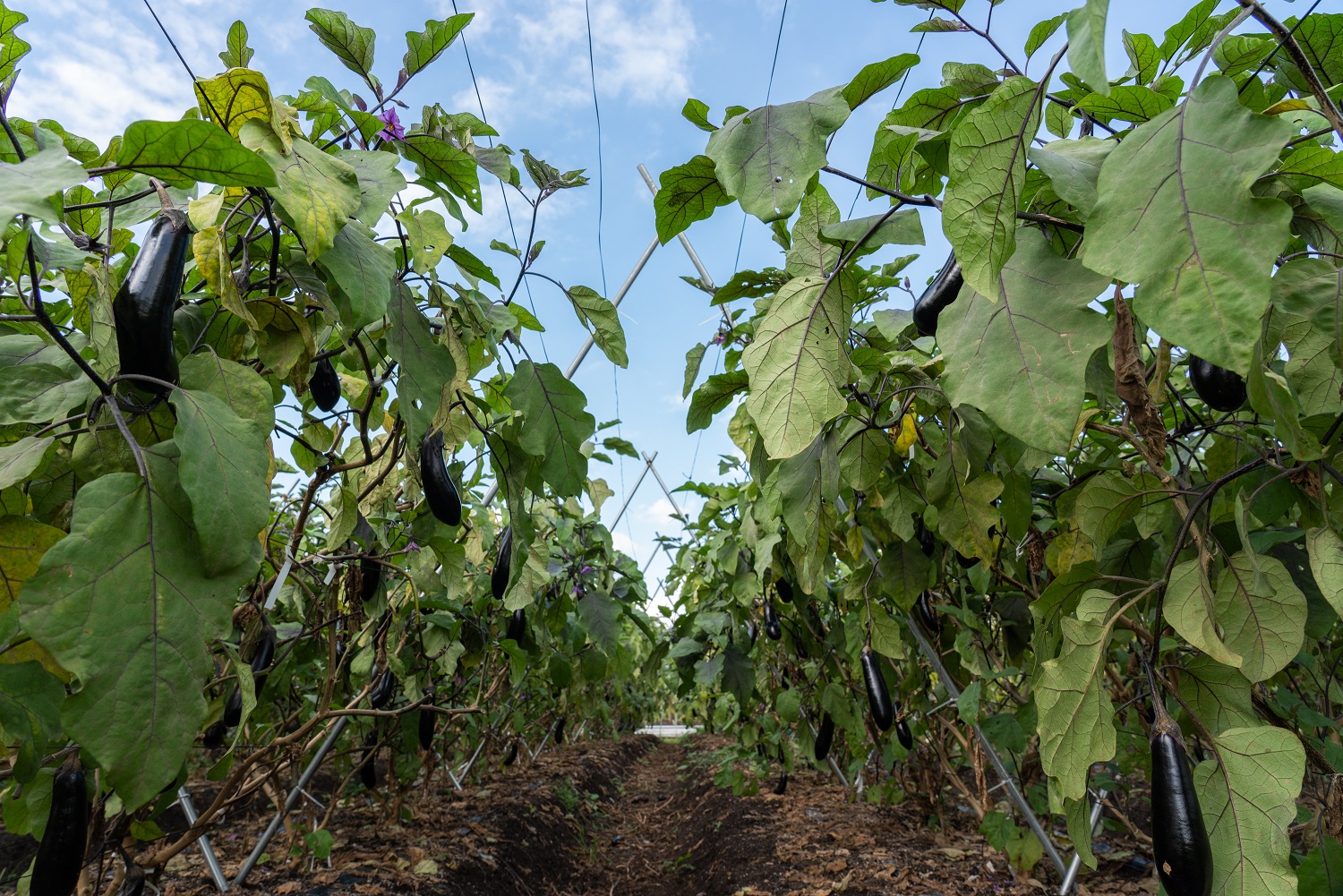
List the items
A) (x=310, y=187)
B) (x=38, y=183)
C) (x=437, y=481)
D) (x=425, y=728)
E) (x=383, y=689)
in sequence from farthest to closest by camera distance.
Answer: (x=425, y=728) < (x=383, y=689) < (x=437, y=481) < (x=310, y=187) < (x=38, y=183)

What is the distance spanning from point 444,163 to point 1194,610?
1005 mm

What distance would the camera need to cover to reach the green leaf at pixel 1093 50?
453 millimetres

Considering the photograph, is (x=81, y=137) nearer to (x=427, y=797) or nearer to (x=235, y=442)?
(x=235, y=442)

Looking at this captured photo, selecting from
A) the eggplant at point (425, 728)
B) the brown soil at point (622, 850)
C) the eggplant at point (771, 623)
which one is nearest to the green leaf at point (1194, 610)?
the brown soil at point (622, 850)

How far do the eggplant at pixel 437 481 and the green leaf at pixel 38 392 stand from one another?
0.39 m

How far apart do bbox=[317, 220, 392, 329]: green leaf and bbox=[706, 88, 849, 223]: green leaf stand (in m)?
0.35

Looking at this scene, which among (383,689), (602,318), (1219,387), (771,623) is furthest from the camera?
(771,623)

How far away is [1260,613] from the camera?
713mm

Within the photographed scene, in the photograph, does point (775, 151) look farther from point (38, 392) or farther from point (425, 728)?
point (425, 728)

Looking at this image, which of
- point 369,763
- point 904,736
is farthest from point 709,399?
point 369,763

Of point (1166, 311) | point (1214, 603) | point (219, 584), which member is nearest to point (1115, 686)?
point (1214, 603)

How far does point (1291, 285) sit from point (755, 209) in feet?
1.53

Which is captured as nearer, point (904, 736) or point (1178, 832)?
point (1178, 832)

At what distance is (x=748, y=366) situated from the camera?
0.80m
